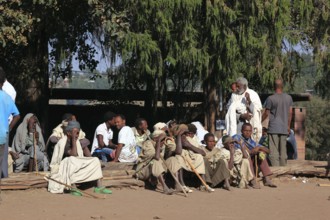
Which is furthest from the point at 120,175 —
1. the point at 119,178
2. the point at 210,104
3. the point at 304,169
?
the point at 210,104

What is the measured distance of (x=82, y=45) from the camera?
17.1m

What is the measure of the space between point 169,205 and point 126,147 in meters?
3.07

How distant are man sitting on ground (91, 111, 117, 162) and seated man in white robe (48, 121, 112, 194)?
2.11 meters

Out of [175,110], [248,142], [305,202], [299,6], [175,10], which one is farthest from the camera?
[175,110]

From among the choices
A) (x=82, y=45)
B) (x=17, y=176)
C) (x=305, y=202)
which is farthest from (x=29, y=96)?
(x=305, y=202)

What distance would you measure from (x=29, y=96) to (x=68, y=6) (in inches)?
112

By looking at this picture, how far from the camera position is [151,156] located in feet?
37.7

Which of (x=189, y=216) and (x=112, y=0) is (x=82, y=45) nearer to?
(x=112, y=0)

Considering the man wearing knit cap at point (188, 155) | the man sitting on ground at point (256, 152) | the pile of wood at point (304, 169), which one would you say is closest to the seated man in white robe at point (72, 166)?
the man wearing knit cap at point (188, 155)

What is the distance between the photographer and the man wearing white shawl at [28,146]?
40.8 feet

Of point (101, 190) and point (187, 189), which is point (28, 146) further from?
point (187, 189)

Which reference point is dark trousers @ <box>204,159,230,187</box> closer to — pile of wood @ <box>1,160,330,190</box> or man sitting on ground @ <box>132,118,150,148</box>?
pile of wood @ <box>1,160,330,190</box>

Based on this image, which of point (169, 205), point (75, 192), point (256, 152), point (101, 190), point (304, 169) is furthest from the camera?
point (304, 169)

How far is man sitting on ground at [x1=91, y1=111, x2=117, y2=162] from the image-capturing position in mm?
13227
